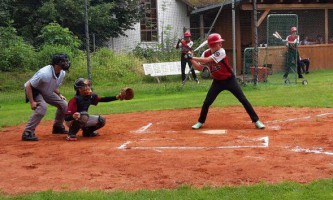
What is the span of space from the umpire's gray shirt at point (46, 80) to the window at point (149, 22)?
19.4 m

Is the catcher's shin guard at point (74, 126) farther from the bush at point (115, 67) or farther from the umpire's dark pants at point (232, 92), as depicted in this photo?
the bush at point (115, 67)

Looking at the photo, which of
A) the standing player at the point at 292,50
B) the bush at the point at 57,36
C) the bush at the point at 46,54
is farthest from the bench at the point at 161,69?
the standing player at the point at 292,50

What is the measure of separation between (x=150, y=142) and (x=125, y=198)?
3314 millimetres

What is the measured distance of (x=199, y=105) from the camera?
45.6ft

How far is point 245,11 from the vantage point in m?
27.2

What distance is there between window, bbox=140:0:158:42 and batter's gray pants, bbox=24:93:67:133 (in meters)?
19.0

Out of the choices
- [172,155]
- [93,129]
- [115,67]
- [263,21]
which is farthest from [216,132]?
[263,21]

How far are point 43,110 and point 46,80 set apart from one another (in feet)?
1.81

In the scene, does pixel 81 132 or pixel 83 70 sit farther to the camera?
pixel 83 70

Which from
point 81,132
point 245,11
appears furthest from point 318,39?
point 81,132

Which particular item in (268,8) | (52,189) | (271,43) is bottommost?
(52,189)

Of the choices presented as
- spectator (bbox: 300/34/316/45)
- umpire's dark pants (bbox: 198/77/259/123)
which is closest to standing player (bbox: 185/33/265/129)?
umpire's dark pants (bbox: 198/77/259/123)

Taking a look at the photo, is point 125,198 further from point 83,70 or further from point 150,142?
point 83,70

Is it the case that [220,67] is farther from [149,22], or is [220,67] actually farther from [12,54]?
[149,22]
